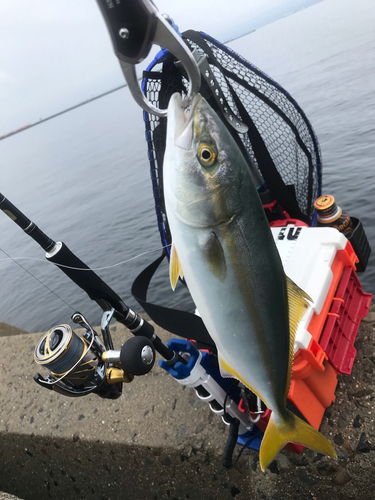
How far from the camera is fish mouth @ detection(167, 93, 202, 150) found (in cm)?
137

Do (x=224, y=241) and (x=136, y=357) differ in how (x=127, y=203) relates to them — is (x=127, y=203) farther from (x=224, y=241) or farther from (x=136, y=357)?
(x=224, y=241)

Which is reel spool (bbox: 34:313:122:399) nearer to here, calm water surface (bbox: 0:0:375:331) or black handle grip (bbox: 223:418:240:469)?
black handle grip (bbox: 223:418:240:469)

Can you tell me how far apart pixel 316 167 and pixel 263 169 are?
45.0 inches

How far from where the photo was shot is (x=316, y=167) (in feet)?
14.3

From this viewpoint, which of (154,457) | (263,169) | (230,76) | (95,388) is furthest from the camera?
(263,169)

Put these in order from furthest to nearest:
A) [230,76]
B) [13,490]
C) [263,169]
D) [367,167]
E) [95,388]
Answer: [367,167], [13,490], [263,169], [230,76], [95,388]

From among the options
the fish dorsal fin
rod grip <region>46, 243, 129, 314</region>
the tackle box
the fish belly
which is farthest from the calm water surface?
the fish belly

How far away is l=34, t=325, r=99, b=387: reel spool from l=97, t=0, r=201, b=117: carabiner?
168 cm

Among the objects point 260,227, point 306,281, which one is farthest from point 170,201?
point 306,281

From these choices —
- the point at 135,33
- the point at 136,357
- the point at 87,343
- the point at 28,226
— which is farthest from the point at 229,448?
the point at 135,33

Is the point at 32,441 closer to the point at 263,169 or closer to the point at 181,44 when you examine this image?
the point at 263,169

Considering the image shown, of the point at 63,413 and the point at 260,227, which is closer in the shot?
the point at 260,227

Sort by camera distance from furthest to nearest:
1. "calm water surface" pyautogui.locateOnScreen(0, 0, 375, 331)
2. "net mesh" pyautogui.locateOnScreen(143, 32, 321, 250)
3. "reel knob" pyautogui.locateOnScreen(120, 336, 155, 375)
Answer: "calm water surface" pyautogui.locateOnScreen(0, 0, 375, 331), "net mesh" pyautogui.locateOnScreen(143, 32, 321, 250), "reel knob" pyautogui.locateOnScreen(120, 336, 155, 375)

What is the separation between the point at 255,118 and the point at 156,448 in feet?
10.6
